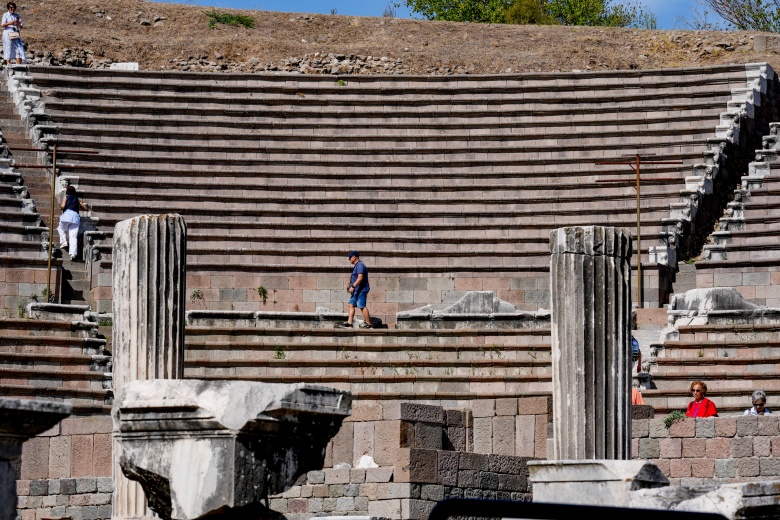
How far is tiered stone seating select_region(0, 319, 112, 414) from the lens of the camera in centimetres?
1741

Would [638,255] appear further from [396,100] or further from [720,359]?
[396,100]

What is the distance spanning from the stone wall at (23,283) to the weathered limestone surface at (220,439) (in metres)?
13.5

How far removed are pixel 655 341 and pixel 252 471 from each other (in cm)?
1304

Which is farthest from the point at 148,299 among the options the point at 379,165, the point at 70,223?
the point at 379,165

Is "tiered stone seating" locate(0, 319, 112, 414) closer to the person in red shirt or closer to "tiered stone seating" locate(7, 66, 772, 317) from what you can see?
"tiered stone seating" locate(7, 66, 772, 317)

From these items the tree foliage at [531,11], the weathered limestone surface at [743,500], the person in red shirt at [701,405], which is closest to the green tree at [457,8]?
the tree foliage at [531,11]

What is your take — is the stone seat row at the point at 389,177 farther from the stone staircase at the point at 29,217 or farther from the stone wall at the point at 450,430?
the stone wall at the point at 450,430

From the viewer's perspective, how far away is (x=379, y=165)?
24.1 meters

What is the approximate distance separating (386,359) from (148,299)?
8.58 meters

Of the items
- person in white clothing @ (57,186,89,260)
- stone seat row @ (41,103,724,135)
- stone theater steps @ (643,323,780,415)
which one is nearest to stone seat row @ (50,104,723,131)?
stone seat row @ (41,103,724,135)

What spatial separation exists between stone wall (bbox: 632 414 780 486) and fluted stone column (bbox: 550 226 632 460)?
8.32ft

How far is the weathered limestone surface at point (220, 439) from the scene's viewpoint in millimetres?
6578

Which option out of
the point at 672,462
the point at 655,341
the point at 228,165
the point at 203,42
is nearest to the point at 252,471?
the point at 672,462

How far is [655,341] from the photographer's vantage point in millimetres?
19156
